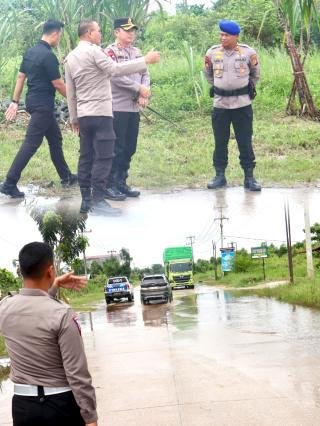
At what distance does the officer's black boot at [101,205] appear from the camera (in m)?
8.02

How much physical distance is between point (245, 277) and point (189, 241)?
14.4 m

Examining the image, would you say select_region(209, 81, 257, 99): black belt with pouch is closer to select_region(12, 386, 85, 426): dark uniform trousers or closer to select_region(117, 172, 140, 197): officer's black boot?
select_region(117, 172, 140, 197): officer's black boot

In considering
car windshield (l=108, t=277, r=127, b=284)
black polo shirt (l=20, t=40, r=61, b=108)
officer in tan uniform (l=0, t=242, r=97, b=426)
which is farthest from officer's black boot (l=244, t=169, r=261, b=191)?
car windshield (l=108, t=277, r=127, b=284)

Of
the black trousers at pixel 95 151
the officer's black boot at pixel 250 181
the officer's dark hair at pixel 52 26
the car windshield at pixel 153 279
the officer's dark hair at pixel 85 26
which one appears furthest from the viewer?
the car windshield at pixel 153 279

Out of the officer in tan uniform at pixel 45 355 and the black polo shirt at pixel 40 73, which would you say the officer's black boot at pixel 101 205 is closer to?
the black polo shirt at pixel 40 73

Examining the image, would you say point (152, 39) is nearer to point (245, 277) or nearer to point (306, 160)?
point (306, 160)

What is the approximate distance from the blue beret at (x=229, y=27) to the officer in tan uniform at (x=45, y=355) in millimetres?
4620

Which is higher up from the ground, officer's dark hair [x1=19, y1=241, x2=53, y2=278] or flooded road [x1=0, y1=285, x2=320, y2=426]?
officer's dark hair [x1=19, y1=241, x2=53, y2=278]

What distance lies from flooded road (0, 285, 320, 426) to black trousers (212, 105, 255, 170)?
174cm

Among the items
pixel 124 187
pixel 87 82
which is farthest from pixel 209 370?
pixel 87 82

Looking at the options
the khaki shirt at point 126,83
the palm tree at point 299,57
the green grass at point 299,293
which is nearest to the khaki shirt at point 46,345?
the khaki shirt at point 126,83

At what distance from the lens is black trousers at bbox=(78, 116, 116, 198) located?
792 centimetres

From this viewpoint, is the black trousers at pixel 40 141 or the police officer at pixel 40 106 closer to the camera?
the police officer at pixel 40 106

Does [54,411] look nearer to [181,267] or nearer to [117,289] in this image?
[117,289]
